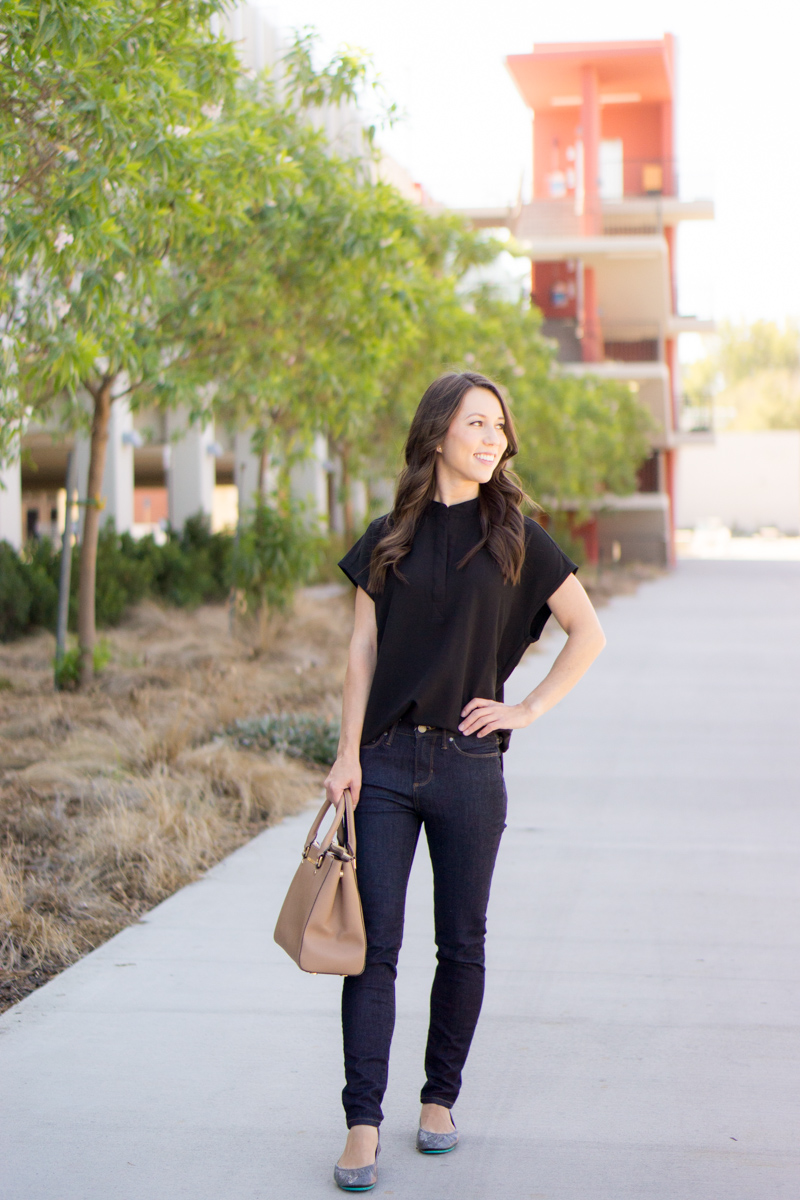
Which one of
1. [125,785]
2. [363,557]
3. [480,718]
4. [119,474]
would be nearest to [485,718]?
[480,718]

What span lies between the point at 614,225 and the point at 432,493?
3925cm

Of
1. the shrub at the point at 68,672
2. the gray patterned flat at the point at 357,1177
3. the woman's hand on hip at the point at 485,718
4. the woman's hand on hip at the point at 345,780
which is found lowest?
the gray patterned flat at the point at 357,1177

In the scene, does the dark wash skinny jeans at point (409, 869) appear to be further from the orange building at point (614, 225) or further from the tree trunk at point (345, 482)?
the orange building at point (614, 225)

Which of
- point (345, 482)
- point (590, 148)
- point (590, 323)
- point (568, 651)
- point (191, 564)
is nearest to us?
point (568, 651)

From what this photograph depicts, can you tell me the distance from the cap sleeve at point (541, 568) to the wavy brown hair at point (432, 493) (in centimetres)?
4

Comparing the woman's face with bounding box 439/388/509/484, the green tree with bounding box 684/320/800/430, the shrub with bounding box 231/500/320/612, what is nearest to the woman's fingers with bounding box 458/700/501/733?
the woman's face with bounding box 439/388/509/484

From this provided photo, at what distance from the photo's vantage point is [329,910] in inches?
119

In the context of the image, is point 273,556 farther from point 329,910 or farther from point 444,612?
point 329,910

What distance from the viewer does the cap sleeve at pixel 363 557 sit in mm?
3252

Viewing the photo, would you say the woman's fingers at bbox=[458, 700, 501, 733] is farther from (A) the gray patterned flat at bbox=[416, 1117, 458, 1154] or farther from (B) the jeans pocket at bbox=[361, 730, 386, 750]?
(A) the gray patterned flat at bbox=[416, 1117, 458, 1154]

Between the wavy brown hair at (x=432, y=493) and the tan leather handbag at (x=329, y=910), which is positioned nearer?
the tan leather handbag at (x=329, y=910)

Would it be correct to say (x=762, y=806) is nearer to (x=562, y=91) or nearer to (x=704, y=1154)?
(x=704, y=1154)

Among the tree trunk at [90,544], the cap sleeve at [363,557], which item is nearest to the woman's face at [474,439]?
the cap sleeve at [363,557]

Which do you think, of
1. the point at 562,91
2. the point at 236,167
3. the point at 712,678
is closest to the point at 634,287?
the point at 562,91
